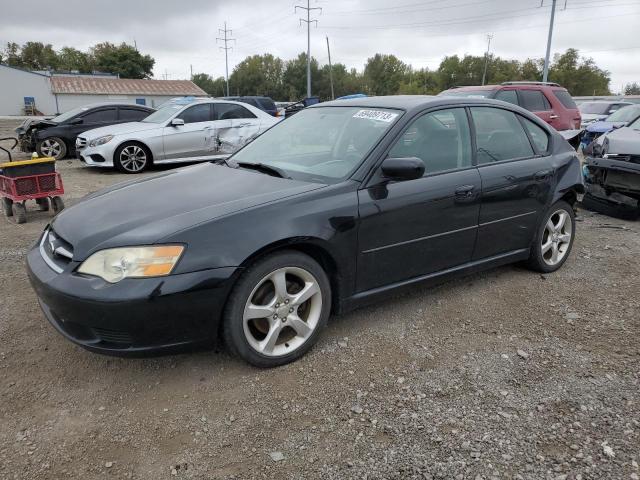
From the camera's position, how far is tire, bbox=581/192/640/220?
6.39 metres

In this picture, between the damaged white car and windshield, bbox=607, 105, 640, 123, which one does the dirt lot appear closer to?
the damaged white car

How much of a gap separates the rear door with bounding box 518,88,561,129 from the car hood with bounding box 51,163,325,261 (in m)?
8.48

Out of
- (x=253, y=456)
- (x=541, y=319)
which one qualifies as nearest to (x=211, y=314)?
(x=253, y=456)

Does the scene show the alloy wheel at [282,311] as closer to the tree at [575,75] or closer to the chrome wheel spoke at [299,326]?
the chrome wheel spoke at [299,326]

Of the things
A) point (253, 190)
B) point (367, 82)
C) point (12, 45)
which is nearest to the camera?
point (253, 190)

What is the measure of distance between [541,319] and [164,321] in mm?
2642

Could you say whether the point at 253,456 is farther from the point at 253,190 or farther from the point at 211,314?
the point at 253,190

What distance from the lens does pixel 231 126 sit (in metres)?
10.8

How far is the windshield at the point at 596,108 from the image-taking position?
59.1 ft

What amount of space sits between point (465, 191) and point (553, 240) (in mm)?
1419

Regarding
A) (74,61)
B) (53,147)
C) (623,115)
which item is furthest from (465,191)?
(74,61)

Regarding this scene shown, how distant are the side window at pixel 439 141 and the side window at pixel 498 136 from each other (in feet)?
0.46

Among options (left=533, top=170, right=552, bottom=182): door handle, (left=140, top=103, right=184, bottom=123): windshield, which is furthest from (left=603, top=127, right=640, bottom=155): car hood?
(left=140, top=103, right=184, bottom=123): windshield

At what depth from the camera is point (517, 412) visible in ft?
8.37
